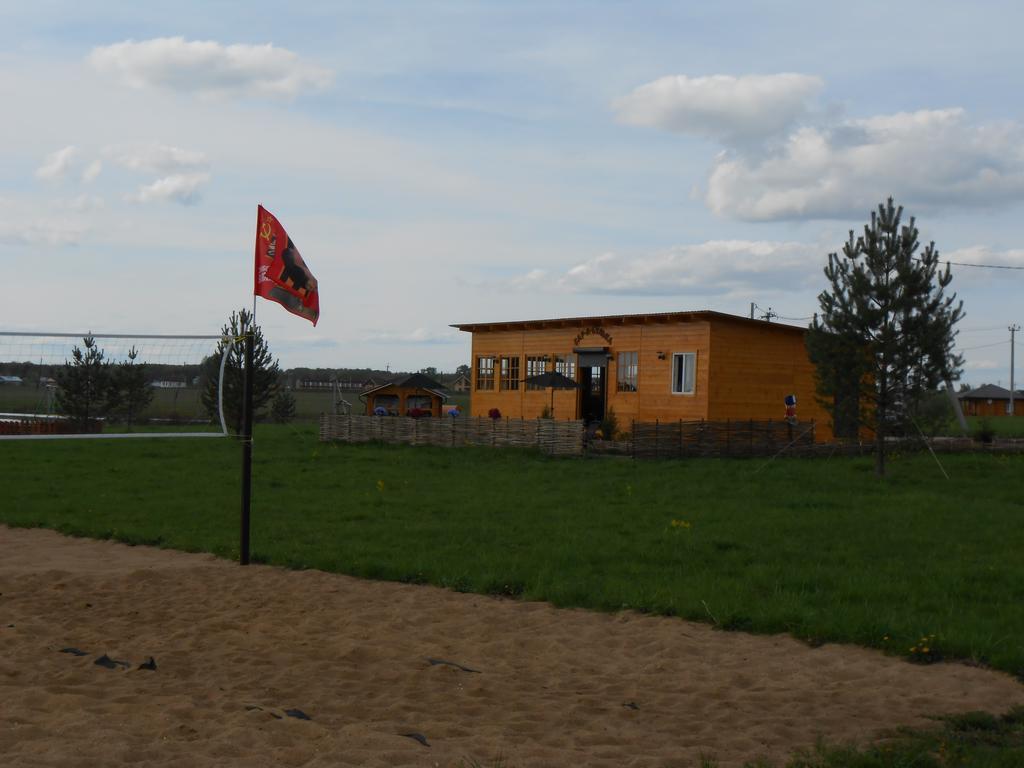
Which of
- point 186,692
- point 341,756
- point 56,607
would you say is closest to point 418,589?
point 56,607

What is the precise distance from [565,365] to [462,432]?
5.37 metres

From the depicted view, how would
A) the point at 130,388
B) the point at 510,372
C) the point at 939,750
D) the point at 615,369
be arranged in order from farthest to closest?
the point at 510,372 → the point at 615,369 → the point at 130,388 → the point at 939,750

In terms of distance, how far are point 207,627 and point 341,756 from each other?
12.0 feet

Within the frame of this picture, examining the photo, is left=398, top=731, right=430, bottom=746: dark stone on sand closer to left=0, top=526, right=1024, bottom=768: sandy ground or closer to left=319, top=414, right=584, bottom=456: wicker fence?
left=0, top=526, right=1024, bottom=768: sandy ground

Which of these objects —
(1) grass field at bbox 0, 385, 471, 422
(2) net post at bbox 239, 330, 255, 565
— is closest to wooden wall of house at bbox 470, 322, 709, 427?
(1) grass field at bbox 0, 385, 471, 422

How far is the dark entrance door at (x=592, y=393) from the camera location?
1228 inches

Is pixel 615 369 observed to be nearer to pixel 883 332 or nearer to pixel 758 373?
pixel 758 373

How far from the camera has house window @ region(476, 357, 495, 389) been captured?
34.1m

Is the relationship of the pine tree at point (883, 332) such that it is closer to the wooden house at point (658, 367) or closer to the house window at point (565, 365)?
the wooden house at point (658, 367)

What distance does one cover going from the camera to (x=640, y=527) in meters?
13.8

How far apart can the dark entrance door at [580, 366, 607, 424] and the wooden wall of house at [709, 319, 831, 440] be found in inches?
164

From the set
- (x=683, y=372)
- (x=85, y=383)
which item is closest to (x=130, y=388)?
(x=85, y=383)

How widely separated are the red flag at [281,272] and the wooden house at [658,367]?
17.7 meters

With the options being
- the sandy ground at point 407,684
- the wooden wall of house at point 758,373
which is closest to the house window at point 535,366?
the wooden wall of house at point 758,373
